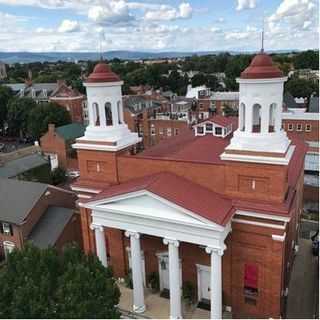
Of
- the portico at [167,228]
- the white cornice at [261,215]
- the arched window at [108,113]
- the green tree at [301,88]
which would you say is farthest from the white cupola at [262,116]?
the green tree at [301,88]

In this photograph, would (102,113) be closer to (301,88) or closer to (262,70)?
(262,70)

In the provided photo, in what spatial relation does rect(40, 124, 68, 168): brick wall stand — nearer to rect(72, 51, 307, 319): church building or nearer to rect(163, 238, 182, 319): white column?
rect(72, 51, 307, 319): church building

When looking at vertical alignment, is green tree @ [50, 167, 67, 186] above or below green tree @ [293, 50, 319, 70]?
below

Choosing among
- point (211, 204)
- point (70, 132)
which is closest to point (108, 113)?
point (211, 204)

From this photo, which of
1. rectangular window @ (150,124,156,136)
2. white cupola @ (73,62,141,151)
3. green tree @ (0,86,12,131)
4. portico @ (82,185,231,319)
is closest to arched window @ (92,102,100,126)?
white cupola @ (73,62,141,151)

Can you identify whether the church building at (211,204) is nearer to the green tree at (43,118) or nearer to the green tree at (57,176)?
the green tree at (57,176)

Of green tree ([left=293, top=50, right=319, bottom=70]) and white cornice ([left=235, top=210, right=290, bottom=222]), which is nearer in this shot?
white cornice ([left=235, top=210, right=290, bottom=222])

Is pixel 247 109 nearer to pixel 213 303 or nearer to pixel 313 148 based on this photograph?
pixel 213 303
